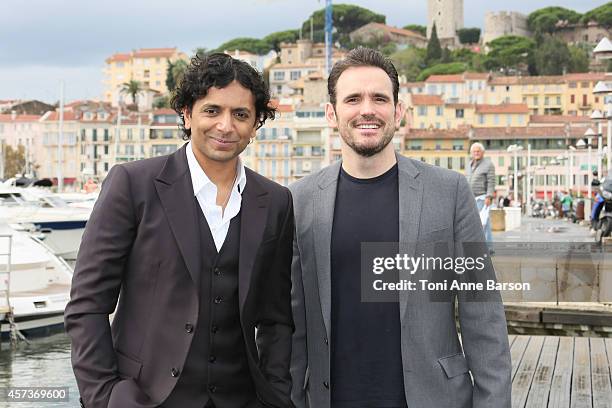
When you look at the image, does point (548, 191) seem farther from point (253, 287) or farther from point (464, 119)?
point (253, 287)

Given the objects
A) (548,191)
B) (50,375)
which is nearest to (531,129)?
(548,191)

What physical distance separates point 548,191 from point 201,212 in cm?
8919

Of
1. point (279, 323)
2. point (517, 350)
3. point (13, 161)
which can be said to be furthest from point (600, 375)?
point (13, 161)

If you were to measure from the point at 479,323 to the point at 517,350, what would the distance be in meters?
3.76

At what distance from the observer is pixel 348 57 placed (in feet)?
9.98

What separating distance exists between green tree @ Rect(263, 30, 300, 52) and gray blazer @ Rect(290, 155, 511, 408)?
155552mm

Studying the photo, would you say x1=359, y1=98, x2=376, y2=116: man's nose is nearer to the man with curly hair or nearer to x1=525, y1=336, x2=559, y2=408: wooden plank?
the man with curly hair

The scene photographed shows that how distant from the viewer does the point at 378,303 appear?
2986mm

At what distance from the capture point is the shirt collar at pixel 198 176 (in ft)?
8.97

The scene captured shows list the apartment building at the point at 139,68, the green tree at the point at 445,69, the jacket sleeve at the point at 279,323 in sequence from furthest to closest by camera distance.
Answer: the apartment building at the point at 139,68 → the green tree at the point at 445,69 → the jacket sleeve at the point at 279,323

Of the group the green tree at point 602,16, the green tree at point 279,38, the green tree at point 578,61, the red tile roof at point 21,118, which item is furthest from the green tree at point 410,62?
the red tile roof at point 21,118

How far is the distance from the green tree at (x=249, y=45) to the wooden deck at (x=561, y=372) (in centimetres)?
14832

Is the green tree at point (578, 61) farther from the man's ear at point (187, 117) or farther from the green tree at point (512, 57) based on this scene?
the man's ear at point (187, 117)

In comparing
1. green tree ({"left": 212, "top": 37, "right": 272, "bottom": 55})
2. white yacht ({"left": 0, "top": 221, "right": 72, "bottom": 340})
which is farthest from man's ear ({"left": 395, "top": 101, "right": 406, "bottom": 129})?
green tree ({"left": 212, "top": 37, "right": 272, "bottom": 55})
